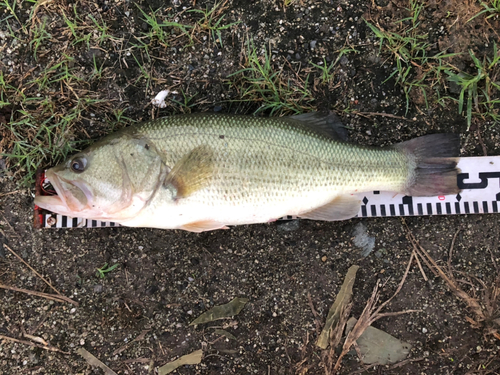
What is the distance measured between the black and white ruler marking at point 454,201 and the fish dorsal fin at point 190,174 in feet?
2.91

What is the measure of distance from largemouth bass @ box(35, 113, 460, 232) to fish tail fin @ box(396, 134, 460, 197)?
0.41 feet

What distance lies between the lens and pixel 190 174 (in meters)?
2.44

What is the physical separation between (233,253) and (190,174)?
0.94 m

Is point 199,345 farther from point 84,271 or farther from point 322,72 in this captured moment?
point 322,72

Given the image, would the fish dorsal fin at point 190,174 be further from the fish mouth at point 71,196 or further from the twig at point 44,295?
the twig at point 44,295

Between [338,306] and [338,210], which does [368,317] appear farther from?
[338,210]

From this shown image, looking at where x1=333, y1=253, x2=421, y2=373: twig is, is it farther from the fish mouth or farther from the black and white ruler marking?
the fish mouth

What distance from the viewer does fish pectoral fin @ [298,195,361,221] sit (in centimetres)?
271

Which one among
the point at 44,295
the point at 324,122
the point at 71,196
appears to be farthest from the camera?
the point at 44,295

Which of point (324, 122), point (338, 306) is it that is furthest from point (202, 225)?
point (338, 306)

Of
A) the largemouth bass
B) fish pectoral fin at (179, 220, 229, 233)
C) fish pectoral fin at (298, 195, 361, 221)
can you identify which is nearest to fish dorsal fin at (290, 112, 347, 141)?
the largemouth bass

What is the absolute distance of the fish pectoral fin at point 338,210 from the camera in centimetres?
271

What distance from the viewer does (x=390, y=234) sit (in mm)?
3043

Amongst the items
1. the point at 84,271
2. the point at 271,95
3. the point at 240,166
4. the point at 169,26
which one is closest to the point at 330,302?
the point at 240,166
